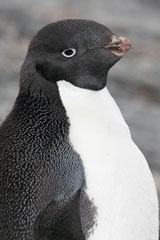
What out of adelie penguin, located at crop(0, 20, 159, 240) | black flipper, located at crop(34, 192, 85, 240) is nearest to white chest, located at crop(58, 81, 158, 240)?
adelie penguin, located at crop(0, 20, 159, 240)

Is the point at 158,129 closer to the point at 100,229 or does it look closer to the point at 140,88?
the point at 140,88

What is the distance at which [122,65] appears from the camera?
8.37 meters

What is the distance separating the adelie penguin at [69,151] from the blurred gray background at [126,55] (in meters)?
2.19

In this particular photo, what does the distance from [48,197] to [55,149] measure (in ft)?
0.72

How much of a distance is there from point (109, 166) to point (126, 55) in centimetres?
489

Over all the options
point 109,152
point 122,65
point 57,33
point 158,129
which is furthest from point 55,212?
point 122,65

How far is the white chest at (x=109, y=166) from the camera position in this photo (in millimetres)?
3729

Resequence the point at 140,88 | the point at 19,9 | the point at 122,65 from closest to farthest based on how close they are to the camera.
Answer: the point at 140,88 → the point at 122,65 → the point at 19,9

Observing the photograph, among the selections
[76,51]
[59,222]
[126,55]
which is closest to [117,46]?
[76,51]

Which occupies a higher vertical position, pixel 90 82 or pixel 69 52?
pixel 69 52

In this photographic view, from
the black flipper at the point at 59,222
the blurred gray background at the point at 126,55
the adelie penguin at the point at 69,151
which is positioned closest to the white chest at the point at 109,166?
the adelie penguin at the point at 69,151

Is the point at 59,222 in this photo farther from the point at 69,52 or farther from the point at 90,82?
the point at 69,52

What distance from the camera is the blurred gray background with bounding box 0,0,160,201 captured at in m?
6.98

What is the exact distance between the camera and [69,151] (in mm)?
3697
